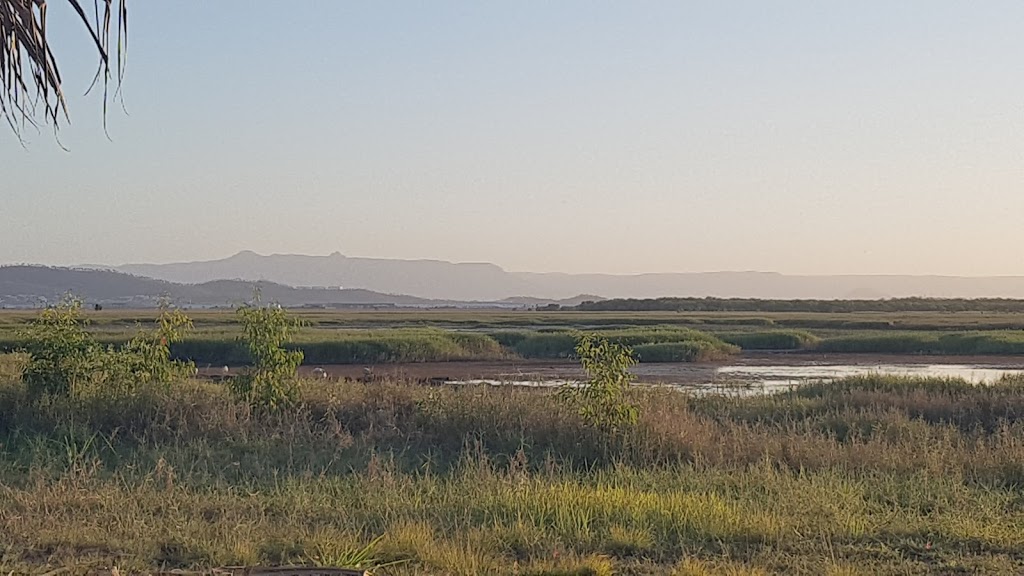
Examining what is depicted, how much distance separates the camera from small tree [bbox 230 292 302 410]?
14.7m

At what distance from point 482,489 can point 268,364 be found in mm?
6065

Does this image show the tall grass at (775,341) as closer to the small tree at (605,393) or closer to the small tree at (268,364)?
the small tree at (605,393)

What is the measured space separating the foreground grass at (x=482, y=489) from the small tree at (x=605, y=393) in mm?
229

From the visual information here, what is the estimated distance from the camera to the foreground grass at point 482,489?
7.61 meters

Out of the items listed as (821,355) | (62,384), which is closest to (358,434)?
(62,384)

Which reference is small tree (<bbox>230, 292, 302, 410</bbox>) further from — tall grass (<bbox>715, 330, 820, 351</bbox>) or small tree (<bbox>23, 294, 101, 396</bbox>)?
tall grass (<bbox>715, 330, 820, 351</bbox>)

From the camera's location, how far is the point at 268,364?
14.8 m

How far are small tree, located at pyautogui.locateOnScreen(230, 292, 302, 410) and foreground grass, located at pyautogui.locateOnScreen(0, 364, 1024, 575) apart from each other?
40cm

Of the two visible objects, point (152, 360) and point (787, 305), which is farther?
point (787, 305)

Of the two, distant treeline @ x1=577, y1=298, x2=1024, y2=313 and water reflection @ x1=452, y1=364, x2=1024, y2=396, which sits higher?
distant treeline @ x1=577, y1=298, x2=1024, y2=313

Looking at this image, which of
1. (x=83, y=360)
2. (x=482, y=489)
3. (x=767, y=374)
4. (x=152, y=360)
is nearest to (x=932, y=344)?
(x=767, y=374)

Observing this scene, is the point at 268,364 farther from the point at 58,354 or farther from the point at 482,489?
the point at 482,489

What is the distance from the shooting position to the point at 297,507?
9.11 metres

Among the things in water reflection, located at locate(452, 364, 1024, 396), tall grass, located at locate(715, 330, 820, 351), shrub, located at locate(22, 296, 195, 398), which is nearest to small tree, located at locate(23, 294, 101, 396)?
shrub, located at locate(22, 296, 195, 398)
